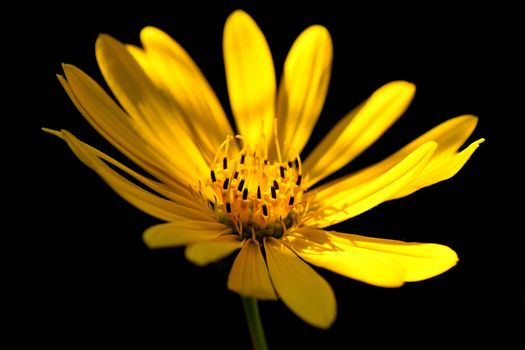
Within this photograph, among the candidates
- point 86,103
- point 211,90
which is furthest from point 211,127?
point 86,103

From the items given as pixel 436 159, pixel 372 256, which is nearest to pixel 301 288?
pixel 372 256

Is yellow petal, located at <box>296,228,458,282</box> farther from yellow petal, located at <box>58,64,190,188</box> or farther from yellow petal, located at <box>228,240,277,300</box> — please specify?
yellow petal, located at <box>58,64,190,188</box>

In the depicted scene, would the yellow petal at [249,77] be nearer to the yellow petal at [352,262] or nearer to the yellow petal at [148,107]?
the yellow petal at [148,107]

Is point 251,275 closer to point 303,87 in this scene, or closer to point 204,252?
point 204,252

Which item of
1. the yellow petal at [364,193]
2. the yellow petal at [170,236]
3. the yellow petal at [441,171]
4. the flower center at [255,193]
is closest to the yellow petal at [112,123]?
the flower center at [255,193]

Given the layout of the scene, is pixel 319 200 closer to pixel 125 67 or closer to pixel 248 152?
pixel 248 152
